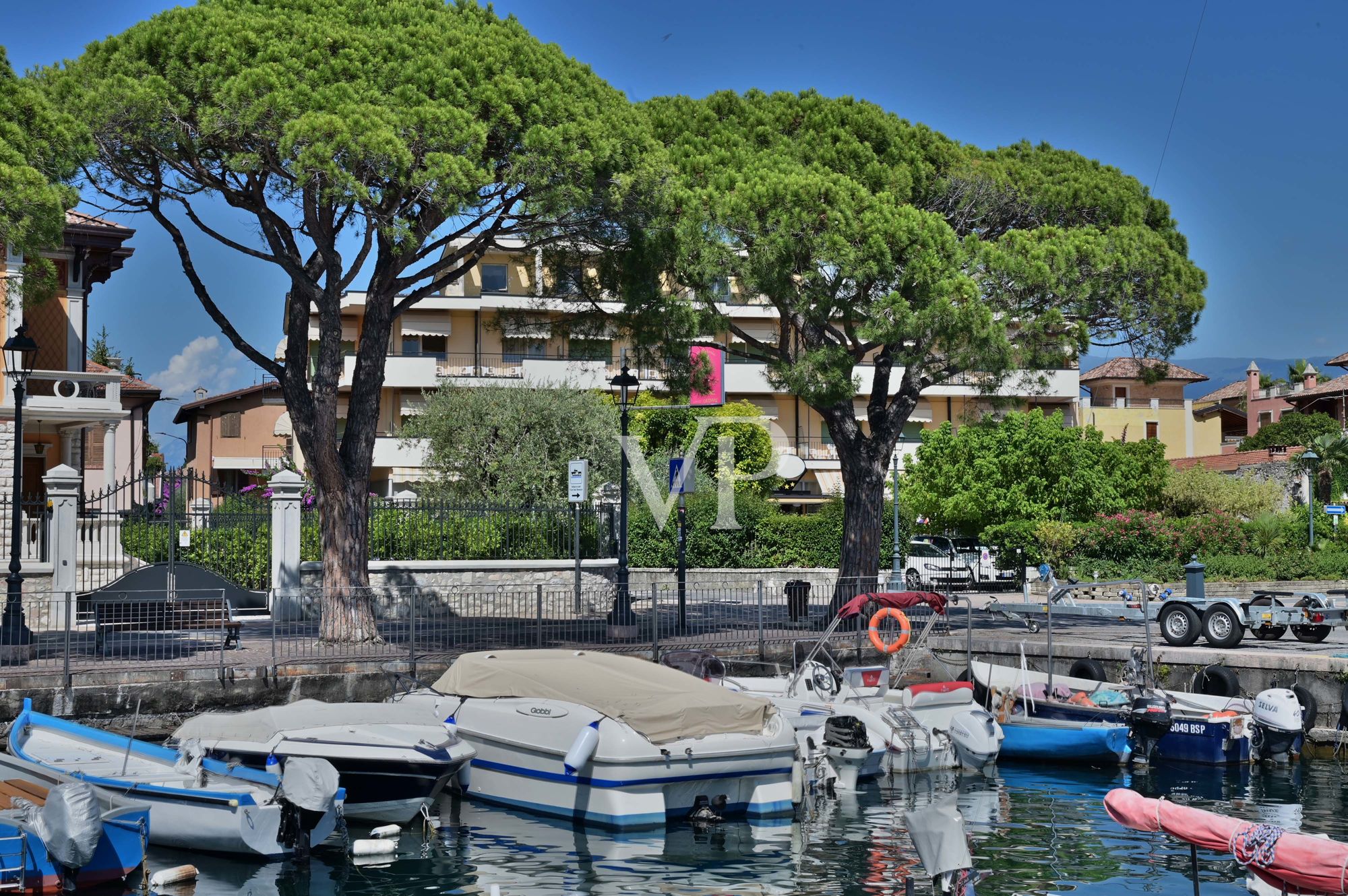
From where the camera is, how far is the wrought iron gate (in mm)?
24453

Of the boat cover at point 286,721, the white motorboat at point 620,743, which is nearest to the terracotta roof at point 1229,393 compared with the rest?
the white motorboat at point 620,743

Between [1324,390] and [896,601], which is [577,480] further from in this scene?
[1324,390]

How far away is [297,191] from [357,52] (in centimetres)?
223

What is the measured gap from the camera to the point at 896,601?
21.0 metres

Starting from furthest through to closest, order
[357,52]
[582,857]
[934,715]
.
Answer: [357,52], [934,715], [582,857]

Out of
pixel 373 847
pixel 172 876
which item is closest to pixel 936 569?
pixel 373 847

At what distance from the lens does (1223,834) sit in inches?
346

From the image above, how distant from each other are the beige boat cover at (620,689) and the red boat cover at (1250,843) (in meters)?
5.52

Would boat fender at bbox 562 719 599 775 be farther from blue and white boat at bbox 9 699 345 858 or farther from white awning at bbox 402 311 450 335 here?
white awning at bbox 402 311 450 335

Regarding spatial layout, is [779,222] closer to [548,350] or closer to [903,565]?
[903,565]

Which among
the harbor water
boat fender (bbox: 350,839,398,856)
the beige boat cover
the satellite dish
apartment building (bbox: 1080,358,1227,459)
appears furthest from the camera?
apartment building (bbox: 1080,358,1227,459)

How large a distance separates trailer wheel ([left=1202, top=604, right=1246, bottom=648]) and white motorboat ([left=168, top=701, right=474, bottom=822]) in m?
13.0

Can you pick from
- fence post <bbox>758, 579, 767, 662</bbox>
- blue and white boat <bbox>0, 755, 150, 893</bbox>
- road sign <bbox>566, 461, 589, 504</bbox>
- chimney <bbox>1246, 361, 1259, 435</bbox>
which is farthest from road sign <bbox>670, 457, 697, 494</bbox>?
chimney <bbox>1246, 361, 1259, 435</bbox>

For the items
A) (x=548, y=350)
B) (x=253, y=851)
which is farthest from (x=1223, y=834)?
(x=548, y=350)
